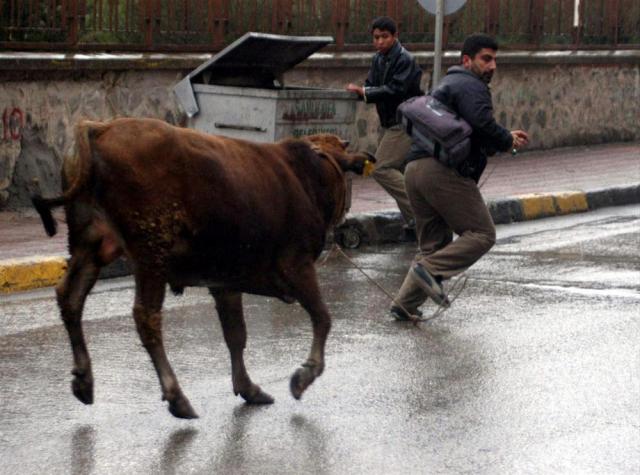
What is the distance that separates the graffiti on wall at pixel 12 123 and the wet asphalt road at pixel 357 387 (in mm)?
2825

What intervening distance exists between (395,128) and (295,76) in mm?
4009

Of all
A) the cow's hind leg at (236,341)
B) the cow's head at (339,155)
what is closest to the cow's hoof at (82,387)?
the cow's hind leg at (236,341)

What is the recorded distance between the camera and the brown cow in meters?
6.22

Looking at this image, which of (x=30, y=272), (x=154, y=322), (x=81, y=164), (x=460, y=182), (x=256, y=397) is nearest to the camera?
→ (x=81, y=164)

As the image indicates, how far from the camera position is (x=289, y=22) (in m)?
15.7

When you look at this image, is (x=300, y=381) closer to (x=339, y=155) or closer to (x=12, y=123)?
(x=339, y=155)

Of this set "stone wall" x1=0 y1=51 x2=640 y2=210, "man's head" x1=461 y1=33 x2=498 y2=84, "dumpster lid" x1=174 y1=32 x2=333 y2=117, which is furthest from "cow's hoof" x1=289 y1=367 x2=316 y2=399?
"dumpster lid" x1=174 y1=32 x2=333 y2=117

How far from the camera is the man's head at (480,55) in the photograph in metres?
8.58

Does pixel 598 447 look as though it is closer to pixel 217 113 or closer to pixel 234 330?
pixel 234 330

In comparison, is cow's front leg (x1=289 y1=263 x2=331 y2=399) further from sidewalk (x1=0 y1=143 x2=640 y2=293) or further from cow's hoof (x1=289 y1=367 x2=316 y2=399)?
sidewalk (x1=0 y1=143 x2=640 y2=293)

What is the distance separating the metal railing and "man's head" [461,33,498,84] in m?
5.52

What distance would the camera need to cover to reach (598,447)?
19.8 feet

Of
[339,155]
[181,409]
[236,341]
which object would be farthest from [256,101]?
[181,409]

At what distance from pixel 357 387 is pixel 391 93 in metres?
4.89
